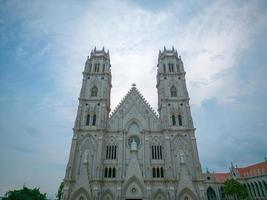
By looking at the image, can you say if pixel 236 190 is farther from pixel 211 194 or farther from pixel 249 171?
pixel 249 171

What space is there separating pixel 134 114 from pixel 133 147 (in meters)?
7.72

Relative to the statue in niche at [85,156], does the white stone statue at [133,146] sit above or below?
above

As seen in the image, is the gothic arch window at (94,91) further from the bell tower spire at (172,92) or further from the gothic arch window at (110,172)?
the gothic arch window at (110,172)

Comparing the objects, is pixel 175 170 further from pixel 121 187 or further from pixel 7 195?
pixel 7 195

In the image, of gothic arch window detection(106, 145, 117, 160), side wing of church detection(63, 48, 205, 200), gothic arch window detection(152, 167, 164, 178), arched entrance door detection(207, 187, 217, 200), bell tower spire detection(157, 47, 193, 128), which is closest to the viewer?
side wing of church detection(63, 48, 205, 200)

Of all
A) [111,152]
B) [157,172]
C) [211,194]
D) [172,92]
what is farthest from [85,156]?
[211,194]

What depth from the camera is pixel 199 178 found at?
115ft

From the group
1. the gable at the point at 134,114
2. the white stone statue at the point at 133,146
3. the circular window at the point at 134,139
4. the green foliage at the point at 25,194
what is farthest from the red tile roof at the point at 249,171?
the green foliage at the point at 25,194

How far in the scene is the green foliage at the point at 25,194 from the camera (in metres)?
42.8

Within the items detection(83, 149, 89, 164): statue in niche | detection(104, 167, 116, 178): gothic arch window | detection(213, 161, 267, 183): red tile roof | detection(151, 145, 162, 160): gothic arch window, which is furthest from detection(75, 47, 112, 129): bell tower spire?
detection(213, 161, 267, 183): red tile roof

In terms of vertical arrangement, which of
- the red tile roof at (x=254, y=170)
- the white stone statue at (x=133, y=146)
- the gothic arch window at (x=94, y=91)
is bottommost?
the red tile roof at (x=254, y=170)

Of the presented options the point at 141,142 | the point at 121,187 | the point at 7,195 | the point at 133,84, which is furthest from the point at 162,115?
the point at 7,195

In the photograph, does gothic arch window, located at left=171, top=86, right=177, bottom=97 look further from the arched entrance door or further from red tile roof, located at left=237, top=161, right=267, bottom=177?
red tile roof, located at left=237, top=161, right=267, bottom=177

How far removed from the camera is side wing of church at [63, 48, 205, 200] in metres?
34.0
